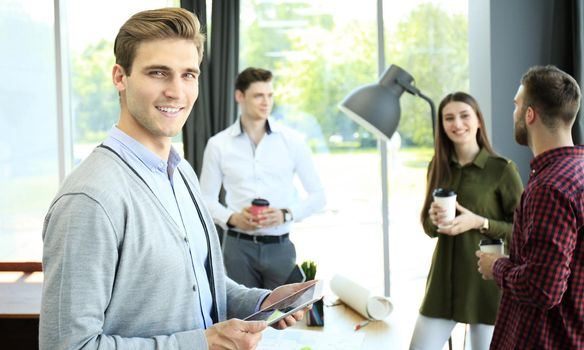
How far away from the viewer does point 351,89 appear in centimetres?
534

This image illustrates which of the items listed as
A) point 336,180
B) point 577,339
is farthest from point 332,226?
point 577,339

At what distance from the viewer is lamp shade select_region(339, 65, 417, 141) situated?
3.07 m

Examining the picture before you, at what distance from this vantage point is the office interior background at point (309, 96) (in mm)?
5281

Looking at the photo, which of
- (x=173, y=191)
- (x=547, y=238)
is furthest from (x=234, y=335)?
(x=547, y=238)

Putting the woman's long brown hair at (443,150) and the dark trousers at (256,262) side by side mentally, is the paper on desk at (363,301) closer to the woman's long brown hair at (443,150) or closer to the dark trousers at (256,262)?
the woman's long brown hair at (443,150)

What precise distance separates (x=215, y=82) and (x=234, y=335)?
3.68 meters

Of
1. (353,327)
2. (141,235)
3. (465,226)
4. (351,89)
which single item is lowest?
(353,327)

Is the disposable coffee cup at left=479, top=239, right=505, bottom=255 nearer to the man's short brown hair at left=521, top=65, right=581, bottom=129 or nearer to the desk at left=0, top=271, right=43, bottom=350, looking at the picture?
the man's short brown hair at left=521, top=65, right=581, bottom=129

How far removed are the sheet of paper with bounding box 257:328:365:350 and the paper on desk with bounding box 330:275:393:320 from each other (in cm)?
20

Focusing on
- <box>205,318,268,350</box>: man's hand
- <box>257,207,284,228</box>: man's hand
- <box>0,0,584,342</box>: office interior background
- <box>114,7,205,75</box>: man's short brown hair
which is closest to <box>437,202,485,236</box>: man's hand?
<box>257,207,284,228</box>: man's hand

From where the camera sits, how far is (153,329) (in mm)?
1481

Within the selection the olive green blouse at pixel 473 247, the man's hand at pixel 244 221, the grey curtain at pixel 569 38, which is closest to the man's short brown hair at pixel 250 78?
the man's hand at pixel 244 221

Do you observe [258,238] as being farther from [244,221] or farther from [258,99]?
[258,99]

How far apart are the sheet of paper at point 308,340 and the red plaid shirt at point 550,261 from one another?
0.58 m
